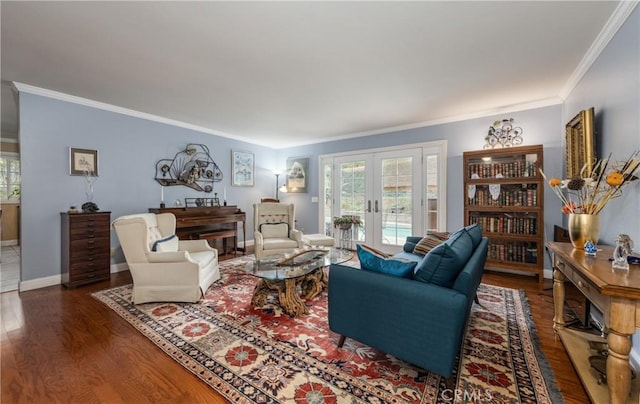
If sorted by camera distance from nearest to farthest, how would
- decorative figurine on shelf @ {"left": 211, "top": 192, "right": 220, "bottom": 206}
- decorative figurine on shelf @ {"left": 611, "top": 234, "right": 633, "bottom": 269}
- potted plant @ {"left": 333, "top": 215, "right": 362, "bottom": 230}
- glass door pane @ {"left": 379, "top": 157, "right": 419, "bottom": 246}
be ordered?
1. decorative figurine on shelf @ {"left": 611, "top": 234, "right": 633, "bottom": 269}
2. glass door pane @ {"left": 379, "top": 157, "right": 419, "bottom": 246}
3. decorative figurine on shelf @ {"left": 211, "top": 192, "right": 220, "bottom": 206}
4. potted plant @ {"left": 333, "top": 215, "right": 362, "bottom": 230}

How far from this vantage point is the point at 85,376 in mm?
1646

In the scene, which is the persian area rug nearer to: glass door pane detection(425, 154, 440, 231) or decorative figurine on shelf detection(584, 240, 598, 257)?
decorative figurine on shelf detection(584, 240, 598, 257)

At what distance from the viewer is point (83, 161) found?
3537mm

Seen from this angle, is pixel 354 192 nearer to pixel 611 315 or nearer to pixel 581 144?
pixel 581 144

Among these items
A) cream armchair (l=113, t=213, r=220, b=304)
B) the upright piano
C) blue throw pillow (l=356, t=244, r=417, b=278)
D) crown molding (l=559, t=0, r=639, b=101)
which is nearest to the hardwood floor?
cream armchair (l=113, t=213, r=220, b=304)

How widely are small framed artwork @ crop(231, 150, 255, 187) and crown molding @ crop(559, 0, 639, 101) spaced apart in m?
5.37

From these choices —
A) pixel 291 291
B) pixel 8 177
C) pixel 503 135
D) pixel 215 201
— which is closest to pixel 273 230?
pixel 215 201

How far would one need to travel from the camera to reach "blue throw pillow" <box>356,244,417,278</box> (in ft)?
5.44

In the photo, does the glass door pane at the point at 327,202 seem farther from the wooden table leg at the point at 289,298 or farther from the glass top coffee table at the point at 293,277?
the wooden table leg at the point at 289,298

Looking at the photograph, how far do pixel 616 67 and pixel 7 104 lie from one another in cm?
696

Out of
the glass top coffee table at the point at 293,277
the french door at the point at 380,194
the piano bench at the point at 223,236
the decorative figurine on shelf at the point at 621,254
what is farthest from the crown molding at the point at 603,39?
the piano bench at the point at 223,236

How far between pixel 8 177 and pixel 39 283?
418 cm

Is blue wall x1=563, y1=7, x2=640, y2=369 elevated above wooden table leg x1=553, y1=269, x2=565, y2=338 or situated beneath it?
elevated above

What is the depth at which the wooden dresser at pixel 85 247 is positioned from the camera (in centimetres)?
320
